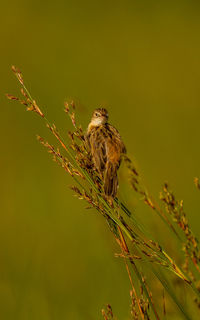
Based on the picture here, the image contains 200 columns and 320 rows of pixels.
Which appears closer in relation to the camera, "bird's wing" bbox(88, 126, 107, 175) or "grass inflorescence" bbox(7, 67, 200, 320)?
"grass inflorescence" bbox(7, 67, 200, 320)

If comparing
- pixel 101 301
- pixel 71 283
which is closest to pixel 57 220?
pixel 71 283

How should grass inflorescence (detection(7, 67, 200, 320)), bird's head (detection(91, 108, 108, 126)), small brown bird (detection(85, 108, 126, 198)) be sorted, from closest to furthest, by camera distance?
1. grass inflorescence (detection(7, 67, 200, 320))
2. small brown bird (detection(85, 108, 126, 198))
3. bird's head (detection(91, 108, 108, 126))

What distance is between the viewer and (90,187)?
2600 millimetres

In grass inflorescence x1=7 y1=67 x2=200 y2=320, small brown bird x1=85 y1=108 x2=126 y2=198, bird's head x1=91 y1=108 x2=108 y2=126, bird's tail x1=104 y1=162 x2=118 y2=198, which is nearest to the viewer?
grass inflorescence x1=7 y1=67 x2=200 y2=320

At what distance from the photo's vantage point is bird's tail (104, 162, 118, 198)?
2745mm

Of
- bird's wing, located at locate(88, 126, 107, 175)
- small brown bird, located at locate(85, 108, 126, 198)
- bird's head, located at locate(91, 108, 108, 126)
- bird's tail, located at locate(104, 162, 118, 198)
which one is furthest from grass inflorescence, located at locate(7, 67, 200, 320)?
bird's head, located at locate(91, 108, 108, 126)

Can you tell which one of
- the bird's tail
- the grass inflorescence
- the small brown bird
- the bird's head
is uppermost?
the bird's head


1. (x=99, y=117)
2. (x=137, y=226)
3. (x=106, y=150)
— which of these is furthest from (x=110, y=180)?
(x=99, y=117)

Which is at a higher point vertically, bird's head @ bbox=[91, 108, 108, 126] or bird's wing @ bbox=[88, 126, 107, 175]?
bird's head @ bbox=[91, 108, 108, 126]

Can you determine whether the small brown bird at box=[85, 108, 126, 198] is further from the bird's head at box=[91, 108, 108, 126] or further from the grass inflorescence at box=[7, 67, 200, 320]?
the grass inflorescence at box=[7, 67, 200, 320]

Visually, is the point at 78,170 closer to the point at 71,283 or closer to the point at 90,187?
the point at 90,187

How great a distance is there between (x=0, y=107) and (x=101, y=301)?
6.77m

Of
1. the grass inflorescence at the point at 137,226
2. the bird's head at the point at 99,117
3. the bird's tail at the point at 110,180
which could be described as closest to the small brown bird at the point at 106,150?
the bird's tail at the point at 110,180

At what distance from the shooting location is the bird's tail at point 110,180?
2.74m
